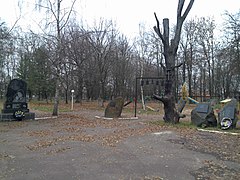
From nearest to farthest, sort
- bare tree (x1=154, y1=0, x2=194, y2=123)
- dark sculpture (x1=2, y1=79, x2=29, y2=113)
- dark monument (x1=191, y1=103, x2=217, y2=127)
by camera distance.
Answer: dark monument (x1=191, y1=103, x2=217, y2=127) < bare tree (x1=154, y1=0, x2=194, y2=123) < dark sculpture (x1=2, y1=79, x2=29, y2=113)

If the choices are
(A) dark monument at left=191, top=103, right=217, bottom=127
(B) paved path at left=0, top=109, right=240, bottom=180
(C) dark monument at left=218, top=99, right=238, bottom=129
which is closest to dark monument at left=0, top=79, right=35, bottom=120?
(B) paved path at left=0, top=109, right=240, bottom=180

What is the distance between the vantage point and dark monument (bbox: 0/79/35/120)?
504 inches

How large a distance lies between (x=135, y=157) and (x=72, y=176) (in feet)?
6.22

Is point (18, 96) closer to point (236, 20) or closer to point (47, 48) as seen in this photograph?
point (47, 48)

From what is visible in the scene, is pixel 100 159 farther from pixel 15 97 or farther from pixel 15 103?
pixel 15 97

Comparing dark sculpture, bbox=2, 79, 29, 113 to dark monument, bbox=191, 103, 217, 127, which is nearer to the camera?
dark monument, bbox=191, 103, 217, 127

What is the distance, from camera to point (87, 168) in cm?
450

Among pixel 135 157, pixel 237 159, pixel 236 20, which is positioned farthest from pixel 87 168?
pixel 236 20

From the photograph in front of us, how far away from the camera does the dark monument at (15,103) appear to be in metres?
12.8

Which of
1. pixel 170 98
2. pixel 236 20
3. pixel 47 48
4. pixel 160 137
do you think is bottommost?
pixel 160 137

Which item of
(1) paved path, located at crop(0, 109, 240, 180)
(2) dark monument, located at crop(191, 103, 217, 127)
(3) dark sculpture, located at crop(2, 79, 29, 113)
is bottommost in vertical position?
(1) paved path, located at crop(0, 109, 240, 180)

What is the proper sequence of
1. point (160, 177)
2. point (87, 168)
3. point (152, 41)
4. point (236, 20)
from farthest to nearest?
point (152, 41)
point (236, 20)
point (87, 168)
point (160, 177)

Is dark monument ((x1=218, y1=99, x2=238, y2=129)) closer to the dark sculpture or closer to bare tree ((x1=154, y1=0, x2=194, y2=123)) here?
bare tree ((x1=154, y1=0, x2=194, y2=123))

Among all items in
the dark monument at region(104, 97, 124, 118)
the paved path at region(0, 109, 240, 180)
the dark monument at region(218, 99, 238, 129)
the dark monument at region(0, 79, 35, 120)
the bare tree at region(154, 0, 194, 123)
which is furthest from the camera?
the dark monument at region(104, 97, 124, 118)
